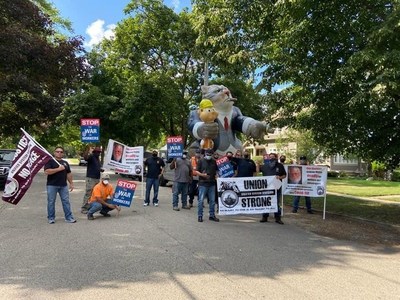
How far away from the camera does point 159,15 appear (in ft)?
93.9

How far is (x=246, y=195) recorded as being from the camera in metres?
10.8

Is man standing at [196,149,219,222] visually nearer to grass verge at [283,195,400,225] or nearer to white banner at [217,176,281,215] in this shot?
white banner at [217,176,281,215]

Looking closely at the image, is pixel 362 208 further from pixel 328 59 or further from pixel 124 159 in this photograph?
pixel 124 159

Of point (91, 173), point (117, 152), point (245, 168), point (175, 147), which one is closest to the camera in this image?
point (91, 173)

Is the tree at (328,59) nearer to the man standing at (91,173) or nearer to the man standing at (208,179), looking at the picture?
the man standing at (208,179)

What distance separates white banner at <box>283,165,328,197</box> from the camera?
12.3 metres

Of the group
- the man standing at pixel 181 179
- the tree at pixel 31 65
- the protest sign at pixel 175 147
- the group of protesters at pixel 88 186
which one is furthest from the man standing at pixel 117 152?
the tree at pixel 31 65

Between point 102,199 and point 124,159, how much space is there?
15.5 ft

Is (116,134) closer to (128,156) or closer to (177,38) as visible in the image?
(177,38)

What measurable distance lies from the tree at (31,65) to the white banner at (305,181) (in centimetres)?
1140

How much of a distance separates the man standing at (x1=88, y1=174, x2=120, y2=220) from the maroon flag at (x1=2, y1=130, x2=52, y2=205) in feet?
4.81

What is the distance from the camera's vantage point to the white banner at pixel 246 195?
35.2 feet

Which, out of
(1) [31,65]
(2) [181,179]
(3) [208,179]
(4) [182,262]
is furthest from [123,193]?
(1) [31,65]

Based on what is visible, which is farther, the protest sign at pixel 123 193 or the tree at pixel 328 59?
the protest sign at pixel 123 193
